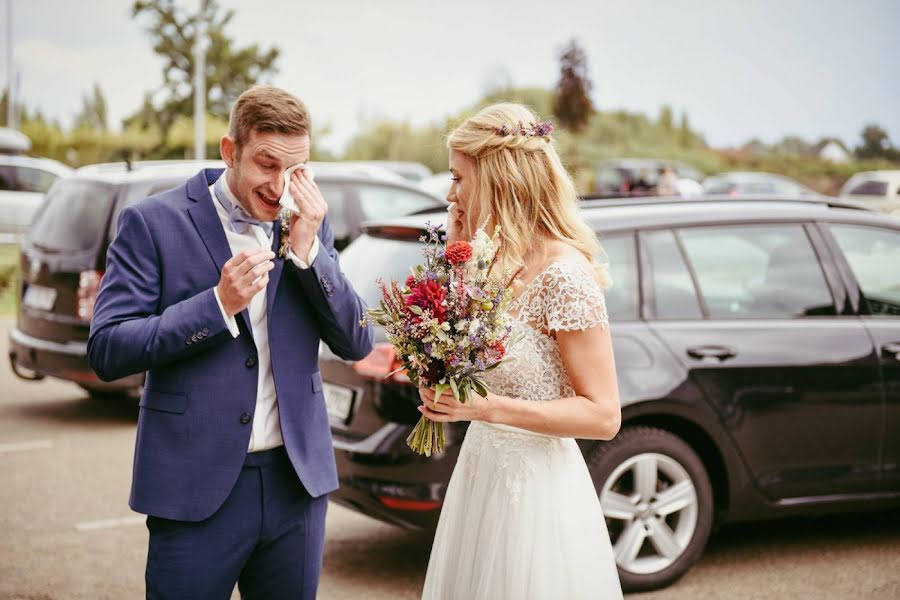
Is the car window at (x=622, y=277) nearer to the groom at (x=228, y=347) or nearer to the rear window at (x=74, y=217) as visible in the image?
the groom at (x=228, y=347)

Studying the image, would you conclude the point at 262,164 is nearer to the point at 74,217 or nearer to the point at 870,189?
the point at 74,217

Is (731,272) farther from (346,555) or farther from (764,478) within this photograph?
(346,555)

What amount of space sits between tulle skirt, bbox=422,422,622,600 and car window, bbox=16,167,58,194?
880 inches

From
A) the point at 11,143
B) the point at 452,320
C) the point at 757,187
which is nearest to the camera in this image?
the point at 452,320

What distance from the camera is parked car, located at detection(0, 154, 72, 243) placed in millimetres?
22594

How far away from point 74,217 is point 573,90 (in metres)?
34.5

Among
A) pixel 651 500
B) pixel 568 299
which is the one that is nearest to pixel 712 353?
pixel 651 500

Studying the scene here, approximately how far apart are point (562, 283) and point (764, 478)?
8.52 ft

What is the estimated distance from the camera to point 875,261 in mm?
5285

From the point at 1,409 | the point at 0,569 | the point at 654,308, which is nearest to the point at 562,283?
the point at 654,308

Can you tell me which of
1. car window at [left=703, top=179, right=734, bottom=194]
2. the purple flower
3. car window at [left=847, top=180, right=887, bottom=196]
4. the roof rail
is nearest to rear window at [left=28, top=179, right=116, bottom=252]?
the roof rail

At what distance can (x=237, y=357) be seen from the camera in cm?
267

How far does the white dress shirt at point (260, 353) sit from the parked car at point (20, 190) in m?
21.3

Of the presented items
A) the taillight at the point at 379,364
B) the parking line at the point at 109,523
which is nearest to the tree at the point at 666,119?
the parking line at the point at 109,523
